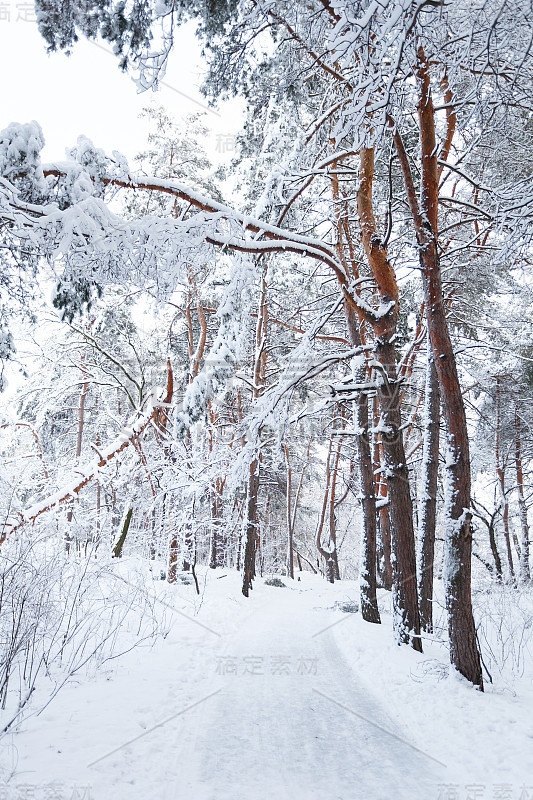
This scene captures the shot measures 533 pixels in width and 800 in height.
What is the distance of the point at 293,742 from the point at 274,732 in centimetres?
23

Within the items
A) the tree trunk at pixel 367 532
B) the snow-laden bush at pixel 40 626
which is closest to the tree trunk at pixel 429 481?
the tree trunk at pixel 367 532

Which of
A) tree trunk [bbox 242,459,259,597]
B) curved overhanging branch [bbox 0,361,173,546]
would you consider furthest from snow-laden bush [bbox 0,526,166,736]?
tree trunk [bbox 242,459,259,597]

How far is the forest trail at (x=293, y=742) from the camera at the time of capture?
9.20 feet

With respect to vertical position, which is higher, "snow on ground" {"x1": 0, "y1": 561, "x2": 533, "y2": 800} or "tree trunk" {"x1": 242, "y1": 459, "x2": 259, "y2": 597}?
"tree trunk" {"x1": 242, "y1": 459, "x2": 259, "y2": 597}

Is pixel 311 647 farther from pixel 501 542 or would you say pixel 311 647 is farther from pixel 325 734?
pixel 501 542

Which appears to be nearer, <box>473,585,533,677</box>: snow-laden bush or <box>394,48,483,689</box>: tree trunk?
<box>394,48,483,689</box>: tree trunk

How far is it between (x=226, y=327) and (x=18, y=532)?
11.6ft

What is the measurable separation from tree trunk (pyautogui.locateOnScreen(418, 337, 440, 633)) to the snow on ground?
4.90ft

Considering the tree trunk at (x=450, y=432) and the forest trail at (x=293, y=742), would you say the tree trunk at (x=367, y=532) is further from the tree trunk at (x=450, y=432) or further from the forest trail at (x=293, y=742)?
the tree trunk at (x=450, y=432)

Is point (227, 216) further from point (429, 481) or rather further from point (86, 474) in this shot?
point (429, 481)

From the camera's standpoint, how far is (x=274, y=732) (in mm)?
3635

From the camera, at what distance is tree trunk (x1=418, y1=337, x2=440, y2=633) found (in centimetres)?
728

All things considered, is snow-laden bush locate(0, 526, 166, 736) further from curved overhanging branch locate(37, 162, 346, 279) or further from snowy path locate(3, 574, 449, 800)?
curved overhanging branch locate(37, 162, 346, 279)

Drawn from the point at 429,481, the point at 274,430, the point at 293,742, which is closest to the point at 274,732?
the point at 293,742
